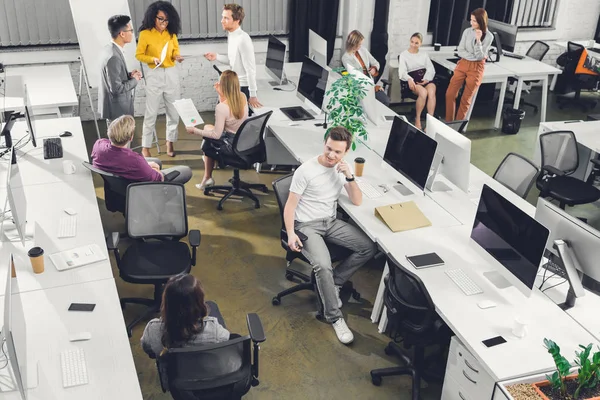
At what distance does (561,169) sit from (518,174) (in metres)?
1.02

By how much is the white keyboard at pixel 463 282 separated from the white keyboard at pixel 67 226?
2426 millimetres

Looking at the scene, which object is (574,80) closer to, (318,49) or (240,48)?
(318,49)

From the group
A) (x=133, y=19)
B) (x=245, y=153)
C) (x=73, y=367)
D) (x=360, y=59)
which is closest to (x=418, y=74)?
(x=360, y=59)

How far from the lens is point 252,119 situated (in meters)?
→ 5.52

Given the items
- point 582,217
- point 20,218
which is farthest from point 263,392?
point 582,217

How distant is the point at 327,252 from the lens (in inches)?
174

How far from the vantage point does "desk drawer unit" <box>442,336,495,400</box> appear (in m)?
3.35

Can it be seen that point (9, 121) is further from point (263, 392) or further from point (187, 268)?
point (263, 392)

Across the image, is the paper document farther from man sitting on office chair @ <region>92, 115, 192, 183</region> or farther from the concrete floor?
man sitting on office chair @ <region>92, 115, 192, 183</region>

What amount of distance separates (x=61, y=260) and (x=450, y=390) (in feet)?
7.97

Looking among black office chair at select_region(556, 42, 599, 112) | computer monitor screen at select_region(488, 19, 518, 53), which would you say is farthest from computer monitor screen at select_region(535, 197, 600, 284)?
black office chair at select_region(556, 42, 599, 112)

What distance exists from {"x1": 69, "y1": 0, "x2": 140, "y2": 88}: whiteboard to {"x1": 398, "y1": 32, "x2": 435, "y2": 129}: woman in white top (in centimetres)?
326

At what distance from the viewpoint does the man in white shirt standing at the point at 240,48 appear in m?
6.41

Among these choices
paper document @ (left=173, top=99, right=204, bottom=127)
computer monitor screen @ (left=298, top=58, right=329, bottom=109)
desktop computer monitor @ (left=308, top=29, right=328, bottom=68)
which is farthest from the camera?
desktop computer monitor @ (left=308, top=29, right=328, bottom=68)
